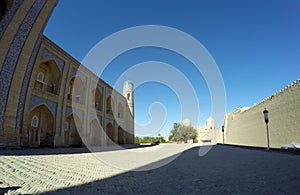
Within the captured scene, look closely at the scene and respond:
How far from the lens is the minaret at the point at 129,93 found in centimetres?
3591

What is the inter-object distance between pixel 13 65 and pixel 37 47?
7.77 ft

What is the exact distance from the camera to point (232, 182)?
3877 mm

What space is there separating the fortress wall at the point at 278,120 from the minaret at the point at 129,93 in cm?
1879

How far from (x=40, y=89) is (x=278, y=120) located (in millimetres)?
18373

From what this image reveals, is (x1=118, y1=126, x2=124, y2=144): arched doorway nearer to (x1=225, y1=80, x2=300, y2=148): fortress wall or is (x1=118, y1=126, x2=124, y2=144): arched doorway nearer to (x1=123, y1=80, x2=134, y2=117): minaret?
(x1=123, y1=80, x2=134, y2=117): minaret

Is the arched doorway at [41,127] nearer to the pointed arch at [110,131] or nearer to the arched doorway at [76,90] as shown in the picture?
the arched doorway at [76,90]

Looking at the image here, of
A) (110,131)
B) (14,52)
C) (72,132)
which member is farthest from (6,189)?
(110,131)

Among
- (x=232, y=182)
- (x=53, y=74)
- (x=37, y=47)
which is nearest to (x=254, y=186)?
(x=232, y=182)

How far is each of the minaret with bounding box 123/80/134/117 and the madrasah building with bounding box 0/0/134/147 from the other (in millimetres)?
10329

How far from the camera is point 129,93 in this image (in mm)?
36500

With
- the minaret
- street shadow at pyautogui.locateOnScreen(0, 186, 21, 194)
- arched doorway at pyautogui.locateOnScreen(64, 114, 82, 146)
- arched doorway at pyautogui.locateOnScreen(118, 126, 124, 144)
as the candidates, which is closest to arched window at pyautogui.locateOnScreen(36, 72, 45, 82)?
arched doorway at pyautogui.locateOnScreen(64, 114, 82, 146)

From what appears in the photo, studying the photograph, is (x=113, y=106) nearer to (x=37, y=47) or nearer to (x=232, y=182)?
(x=37, y=47)

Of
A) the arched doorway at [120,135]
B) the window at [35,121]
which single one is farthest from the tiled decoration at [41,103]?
the arched doorway at [120,135]

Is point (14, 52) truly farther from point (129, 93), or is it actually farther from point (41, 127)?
point (129, 93)
